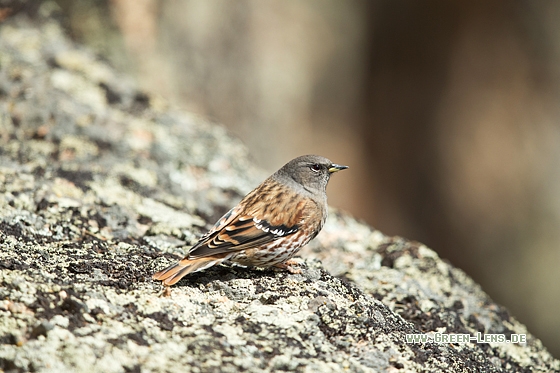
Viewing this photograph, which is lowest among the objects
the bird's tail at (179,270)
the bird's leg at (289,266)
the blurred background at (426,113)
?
the bird's tail at (179,270)

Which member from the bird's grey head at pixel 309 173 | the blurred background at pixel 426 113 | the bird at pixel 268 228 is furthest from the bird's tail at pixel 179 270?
the blurred background at pixel 426 113

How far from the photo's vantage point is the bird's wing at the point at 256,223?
4020 millimetres

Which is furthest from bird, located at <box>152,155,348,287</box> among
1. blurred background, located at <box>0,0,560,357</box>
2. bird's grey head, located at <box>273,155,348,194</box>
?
blurred background, located at <box>0,0,560,357</box>

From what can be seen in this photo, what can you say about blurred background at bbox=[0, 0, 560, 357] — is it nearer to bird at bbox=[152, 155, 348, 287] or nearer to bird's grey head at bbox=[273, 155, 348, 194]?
bird's grey head at bbox=[273, 155, 348, 194]

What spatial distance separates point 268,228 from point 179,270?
0.87 metres

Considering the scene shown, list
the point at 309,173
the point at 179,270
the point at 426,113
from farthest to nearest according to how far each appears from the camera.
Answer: the point at 426,113 → the point at 309,173 → the point at 179,270

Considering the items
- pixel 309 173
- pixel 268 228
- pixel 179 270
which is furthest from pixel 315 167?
pixel 179 270

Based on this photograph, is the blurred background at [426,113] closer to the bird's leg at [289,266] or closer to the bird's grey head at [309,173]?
the bird's grey head at [309,173]

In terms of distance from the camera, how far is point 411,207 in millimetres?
10688

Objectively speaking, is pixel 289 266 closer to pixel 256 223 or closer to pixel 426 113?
pixel 256 223

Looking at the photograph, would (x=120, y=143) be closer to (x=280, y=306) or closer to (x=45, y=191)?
(x=45, y=191)

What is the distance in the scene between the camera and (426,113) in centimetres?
1045

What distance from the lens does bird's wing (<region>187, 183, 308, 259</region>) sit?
4020 millimetres

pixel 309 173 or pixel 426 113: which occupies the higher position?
pixel 426 113
